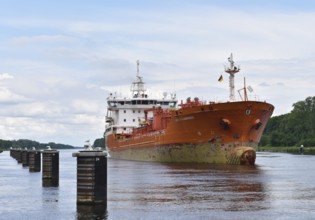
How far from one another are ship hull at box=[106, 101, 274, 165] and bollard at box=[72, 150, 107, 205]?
101 feet

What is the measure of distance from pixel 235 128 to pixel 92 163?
32939 mm

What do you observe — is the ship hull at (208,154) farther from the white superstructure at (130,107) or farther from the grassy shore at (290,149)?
the grassy shore at (290,149)

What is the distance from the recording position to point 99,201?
25.6 m

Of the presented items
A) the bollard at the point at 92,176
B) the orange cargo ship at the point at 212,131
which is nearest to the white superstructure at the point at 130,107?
the orange cargo ship at the point at 212,131


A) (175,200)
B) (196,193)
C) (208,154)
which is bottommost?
(175,200)

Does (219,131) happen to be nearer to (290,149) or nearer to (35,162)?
(35,162)

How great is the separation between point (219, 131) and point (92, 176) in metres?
32.8

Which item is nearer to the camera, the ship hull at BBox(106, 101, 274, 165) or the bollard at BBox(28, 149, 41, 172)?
the ship hull at BBox(106, 101, 274, 165)

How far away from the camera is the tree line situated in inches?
6334

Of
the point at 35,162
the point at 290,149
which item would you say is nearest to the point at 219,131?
the point at 35,162

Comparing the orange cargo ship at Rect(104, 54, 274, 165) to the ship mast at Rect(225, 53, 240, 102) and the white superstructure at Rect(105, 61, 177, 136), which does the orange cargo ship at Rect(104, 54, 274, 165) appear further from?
the white superstructure at Rect(105, 61, 177, 136)

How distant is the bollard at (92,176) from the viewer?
82.6ft

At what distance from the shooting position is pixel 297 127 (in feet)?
540

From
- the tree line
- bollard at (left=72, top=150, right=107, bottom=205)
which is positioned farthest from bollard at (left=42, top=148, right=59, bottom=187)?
the tree line
